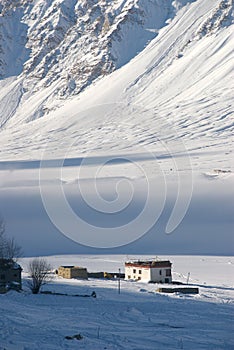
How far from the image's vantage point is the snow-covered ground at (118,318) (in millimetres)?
25188

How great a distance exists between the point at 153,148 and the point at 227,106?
22038mm

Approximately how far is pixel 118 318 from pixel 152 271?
66.8ft

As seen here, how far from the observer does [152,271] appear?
2026 inches

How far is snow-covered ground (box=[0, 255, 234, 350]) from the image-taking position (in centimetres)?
2519

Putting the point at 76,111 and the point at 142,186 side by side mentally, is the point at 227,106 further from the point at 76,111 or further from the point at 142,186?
the point at 142,186

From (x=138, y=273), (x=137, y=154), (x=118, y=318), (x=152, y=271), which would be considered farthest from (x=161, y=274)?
(x=137, y=154)

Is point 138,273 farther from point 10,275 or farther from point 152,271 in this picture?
point 10,275

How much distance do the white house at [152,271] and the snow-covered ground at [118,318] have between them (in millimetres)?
2673

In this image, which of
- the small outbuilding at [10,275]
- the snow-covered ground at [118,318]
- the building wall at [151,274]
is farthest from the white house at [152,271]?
the small outbuilding at [10,275]

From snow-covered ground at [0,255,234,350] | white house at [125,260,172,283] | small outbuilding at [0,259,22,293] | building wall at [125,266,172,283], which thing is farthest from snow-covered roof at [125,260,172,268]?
small outbuilding at [0,259,22,293]

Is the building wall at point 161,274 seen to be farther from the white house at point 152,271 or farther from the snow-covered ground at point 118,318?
the snow-covered ground at point 118,318

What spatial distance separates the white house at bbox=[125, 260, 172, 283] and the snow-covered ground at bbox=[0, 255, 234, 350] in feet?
8.77

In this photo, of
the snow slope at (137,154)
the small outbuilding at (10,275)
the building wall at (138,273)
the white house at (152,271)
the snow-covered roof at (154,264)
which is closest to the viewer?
the small outbuilding at (10,275)

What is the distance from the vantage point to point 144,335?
88.6 ft
